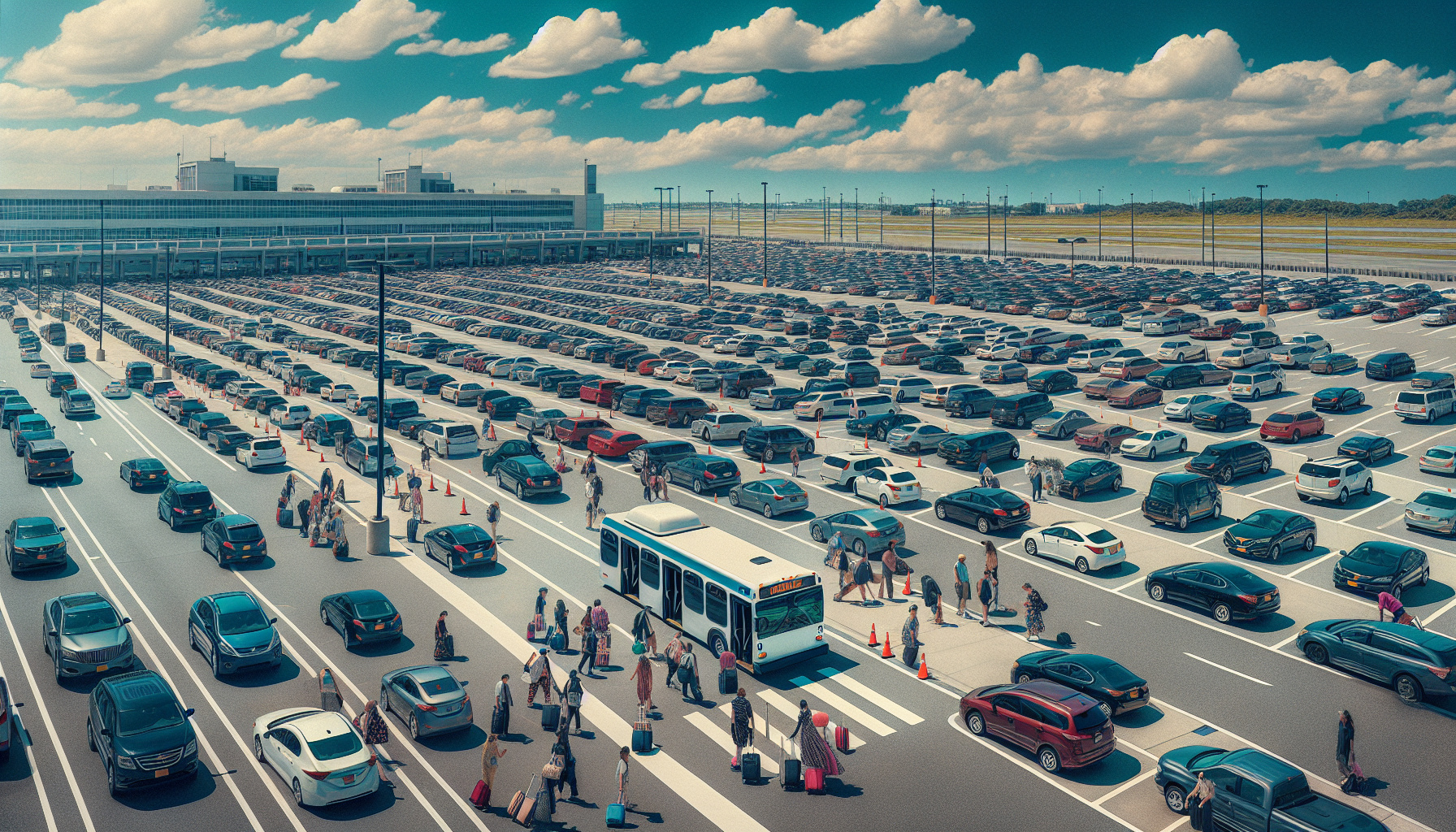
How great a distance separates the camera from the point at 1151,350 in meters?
75.1

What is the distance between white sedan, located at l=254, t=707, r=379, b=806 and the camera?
18.1 meters

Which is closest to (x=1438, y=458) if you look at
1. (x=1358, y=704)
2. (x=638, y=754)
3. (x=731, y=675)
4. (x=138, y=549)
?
(x=1358, y=704)

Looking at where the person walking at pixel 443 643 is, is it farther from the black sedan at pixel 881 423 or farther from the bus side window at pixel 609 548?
the black sedan at pixel 881 423

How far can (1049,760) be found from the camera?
19.7 meters

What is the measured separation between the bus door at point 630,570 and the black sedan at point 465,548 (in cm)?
509

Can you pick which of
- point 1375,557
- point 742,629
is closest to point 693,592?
point 742,629

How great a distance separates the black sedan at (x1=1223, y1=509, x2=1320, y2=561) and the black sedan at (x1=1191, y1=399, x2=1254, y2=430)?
56.2 ft

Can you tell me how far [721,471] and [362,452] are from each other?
14.9m

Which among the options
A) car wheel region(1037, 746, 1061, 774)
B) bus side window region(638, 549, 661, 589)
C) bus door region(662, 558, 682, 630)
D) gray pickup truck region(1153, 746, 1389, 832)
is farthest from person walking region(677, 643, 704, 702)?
gray pickup truck region(1153, 746, 1389, 832)

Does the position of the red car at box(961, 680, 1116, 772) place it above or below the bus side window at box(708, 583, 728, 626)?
below

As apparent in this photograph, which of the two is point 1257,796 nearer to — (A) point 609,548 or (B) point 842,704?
(B) point 842,704

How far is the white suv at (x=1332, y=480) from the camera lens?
37.9 metres

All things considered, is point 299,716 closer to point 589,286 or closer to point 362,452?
point 362,452

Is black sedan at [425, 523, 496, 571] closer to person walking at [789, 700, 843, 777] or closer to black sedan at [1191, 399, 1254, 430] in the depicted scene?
person walking at [789, 700, 843, 777]
